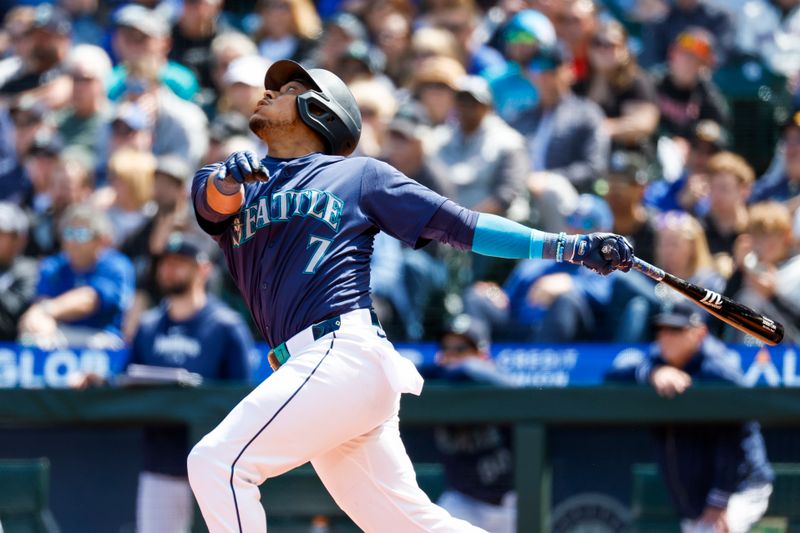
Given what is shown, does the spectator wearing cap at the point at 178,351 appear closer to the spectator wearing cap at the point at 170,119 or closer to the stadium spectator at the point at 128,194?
the stadium spectator at the point at 128,194

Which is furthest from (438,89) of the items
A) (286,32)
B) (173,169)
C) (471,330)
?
(471,330)

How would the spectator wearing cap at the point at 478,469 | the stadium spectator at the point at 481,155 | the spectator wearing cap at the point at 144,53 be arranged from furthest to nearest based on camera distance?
the spectator wearing cap at the point at 144,53
the stadium spectator at the point at 481,155
the spectator wearing cap at the point at 478,469

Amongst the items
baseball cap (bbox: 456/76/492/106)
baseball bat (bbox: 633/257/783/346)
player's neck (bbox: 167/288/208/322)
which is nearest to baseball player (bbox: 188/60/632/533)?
baseball bat (bbox: 633/257/783/346)

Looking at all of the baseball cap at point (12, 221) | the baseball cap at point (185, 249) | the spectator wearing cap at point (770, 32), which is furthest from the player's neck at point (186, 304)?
the spectator wearing cap at point (770, 32)

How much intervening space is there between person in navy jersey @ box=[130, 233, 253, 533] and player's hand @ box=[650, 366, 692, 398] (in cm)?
195

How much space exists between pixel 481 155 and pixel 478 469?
2.23 meters

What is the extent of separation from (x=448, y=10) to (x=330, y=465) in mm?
5678

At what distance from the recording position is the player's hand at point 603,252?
382 cm

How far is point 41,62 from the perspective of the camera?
927 centimetres

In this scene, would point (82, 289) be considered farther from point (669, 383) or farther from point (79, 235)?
point (669, 383)

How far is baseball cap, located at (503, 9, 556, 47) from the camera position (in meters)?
8.49

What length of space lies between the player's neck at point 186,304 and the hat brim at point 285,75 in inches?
99.0

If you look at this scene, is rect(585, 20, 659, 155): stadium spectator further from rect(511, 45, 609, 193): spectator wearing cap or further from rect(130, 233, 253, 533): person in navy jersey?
→ rect(130, 233, 253, 533): person in navy jersey

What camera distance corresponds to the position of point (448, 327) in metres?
6.47
